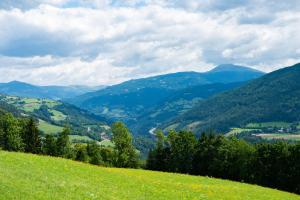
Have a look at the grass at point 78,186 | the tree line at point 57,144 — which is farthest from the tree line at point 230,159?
the grass at point 78,186

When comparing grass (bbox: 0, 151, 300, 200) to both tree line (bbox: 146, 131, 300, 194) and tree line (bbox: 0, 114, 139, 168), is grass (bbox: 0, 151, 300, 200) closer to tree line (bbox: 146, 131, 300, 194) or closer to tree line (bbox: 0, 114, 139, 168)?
tree line (bbox: 146, 131, 300, 194)

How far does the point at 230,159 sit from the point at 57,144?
60954 millimetres

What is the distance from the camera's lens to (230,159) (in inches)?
4188

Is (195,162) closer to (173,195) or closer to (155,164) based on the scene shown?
(155,164)

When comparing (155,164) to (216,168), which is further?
(155,164)

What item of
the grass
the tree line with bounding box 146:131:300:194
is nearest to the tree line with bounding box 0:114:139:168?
the tree line with bounding box 146:131:300:194

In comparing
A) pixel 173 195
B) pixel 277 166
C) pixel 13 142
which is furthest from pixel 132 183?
pixel 13 142

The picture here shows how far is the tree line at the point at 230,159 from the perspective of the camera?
9450 cm

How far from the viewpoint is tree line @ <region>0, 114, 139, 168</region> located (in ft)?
425

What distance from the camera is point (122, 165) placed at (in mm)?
128000

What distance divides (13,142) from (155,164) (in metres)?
44.5

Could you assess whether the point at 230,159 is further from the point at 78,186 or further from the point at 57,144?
the point at 78,186

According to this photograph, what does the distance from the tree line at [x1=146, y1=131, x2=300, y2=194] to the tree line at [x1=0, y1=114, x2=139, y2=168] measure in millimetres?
8209

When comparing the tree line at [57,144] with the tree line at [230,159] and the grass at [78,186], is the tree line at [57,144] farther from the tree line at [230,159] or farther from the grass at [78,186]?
the grass at [78,186]
